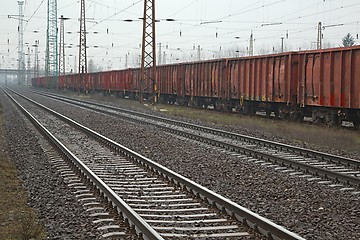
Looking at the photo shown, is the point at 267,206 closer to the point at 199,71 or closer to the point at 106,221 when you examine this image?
the point at 106,221

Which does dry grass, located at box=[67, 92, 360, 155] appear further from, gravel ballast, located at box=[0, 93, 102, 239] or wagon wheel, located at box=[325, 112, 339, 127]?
gravel ballast, located at box=[0, 93, 102, 239]

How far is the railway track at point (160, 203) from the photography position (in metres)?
6.20

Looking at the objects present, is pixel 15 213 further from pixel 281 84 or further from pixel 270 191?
pixel 281 84

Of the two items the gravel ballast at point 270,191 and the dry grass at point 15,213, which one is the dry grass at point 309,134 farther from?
the dry grass at point 15,213

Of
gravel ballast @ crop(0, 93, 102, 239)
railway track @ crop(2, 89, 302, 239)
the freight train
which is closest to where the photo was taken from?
railway track @ crop(2, 89, 302, 239)

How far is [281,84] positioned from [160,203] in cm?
1592

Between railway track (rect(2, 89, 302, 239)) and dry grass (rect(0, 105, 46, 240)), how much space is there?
2.91 feet

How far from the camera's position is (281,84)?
22.8 m

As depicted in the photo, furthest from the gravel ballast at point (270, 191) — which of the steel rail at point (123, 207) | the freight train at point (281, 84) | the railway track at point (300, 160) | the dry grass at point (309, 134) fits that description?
the freight train at point (281, 84)

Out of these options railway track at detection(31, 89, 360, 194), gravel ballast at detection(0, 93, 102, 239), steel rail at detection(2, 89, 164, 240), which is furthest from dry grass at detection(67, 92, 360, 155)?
gravel ballast at detection(0, 93, 102, 239)

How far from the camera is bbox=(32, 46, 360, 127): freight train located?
18.6 metres

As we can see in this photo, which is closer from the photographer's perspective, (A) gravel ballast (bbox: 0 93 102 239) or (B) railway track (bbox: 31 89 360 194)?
(A) gravel ballast (bbox: 0 93 102 239)

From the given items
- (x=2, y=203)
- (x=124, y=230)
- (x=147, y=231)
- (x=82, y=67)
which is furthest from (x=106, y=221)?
(x=82, y=67)

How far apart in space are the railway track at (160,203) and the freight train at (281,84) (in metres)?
9.56
